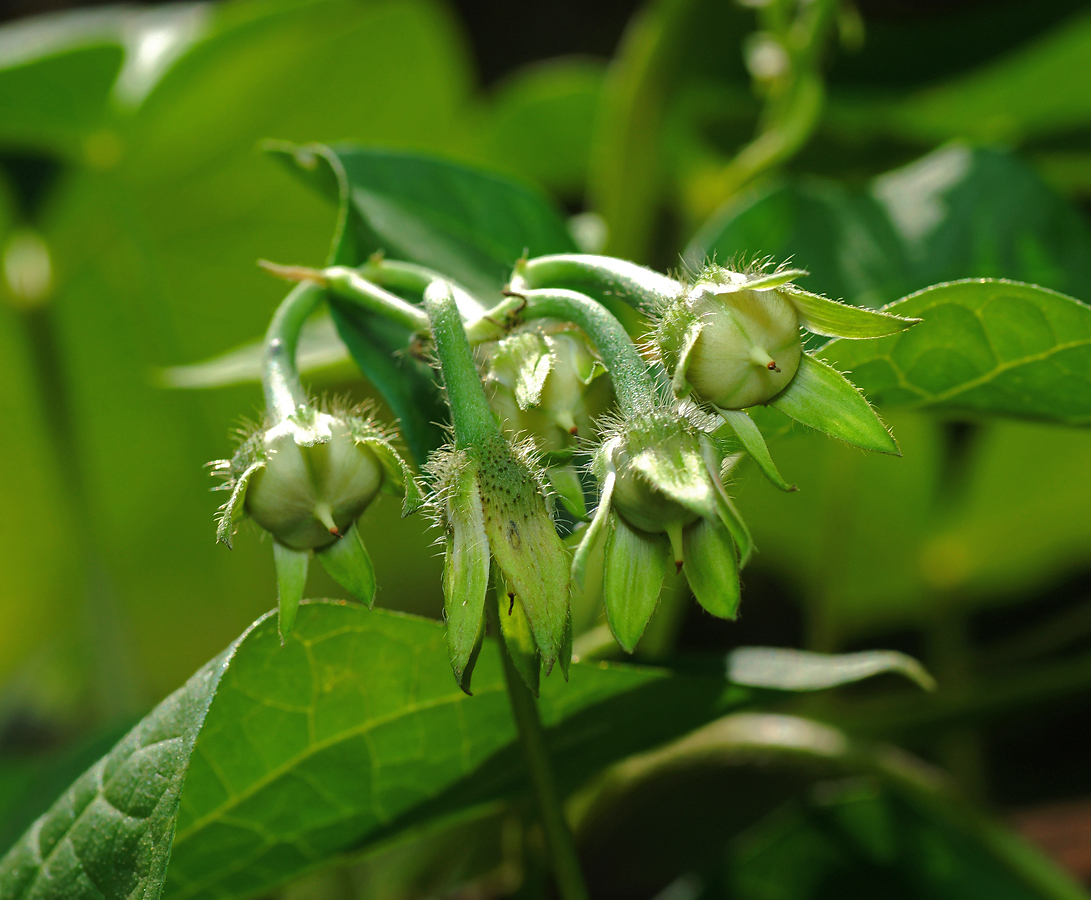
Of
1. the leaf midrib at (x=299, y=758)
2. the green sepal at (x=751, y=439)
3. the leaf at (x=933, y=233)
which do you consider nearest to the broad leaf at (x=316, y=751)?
the leaf midrib at (x=299, y=758)

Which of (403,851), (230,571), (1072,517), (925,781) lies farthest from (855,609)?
(230,571)

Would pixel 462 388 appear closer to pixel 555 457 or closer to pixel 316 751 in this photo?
pixel 555 457

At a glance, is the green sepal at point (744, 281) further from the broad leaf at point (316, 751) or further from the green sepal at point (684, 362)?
the broad leaf at point (316, 751)

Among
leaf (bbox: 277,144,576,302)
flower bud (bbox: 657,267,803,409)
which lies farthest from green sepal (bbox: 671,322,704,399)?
leaf (bbox: 277,144,576,302)

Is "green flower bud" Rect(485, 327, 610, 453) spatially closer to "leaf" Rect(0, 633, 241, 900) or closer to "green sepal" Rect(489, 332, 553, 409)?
"green sepal" Rect(489, 332, 553, 409)

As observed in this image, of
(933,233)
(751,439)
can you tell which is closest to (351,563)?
(751,439)

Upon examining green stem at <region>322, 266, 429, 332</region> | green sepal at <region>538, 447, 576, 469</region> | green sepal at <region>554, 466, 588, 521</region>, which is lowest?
green sepal at <region>554, 466, 588, 521</region>
